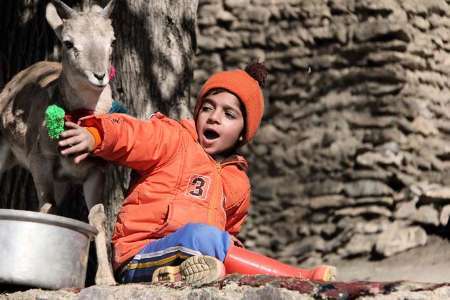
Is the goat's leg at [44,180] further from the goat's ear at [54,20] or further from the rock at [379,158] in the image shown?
the rock at [379,158]

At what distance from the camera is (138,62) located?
5.70m

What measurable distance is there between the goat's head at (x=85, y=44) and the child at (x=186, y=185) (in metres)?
0.32

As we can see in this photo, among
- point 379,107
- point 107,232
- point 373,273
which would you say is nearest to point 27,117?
→ point 107,232

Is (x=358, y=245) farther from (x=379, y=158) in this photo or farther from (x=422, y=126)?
(x=422, y=126)

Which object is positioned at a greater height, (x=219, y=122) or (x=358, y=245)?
(x=219, y=122)

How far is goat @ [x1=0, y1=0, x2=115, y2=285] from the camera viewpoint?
4738 mm

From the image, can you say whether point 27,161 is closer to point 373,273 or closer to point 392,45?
point 373,273

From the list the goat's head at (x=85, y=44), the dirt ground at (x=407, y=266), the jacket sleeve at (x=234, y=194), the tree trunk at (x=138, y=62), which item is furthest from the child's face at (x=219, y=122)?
the dirt ground at (x=407, y=266)

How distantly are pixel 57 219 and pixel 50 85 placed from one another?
49.3 inches

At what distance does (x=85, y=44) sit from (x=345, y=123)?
6.24 m

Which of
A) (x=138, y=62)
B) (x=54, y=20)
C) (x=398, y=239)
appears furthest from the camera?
(x=398, y=239)

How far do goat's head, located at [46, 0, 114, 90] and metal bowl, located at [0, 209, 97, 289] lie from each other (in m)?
0.76

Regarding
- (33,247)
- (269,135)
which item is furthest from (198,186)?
(269,135)

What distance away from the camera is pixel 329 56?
10945 mm
